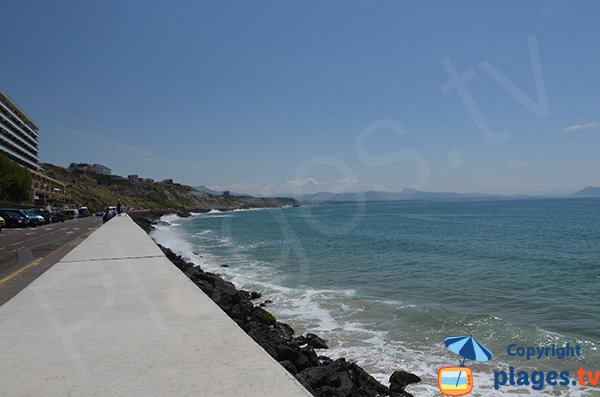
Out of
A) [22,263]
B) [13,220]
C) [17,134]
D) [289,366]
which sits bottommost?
[289,366]

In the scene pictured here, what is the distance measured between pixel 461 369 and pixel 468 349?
998 mm

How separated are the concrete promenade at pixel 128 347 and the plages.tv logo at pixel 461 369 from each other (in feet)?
17.0

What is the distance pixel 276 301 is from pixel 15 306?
11.0m

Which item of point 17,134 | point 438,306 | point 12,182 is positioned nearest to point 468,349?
point 438,306

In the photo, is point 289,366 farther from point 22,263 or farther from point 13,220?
point 13,220

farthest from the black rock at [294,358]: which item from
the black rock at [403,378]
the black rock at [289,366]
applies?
the black rock at [403,378]

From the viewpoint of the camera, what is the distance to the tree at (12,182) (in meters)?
65.6

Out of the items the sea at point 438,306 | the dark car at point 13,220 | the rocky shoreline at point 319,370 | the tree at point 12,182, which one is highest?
the tree at point 12,182

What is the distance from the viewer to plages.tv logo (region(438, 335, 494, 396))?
8227 mm

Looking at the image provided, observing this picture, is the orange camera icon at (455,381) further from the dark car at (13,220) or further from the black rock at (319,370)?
the dark car at (13,220)

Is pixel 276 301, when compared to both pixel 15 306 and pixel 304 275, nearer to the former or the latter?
pixel 304 275

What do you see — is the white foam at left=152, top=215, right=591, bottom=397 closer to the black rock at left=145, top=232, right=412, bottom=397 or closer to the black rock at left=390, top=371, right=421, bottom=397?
the black rock at left=390, top=371, right=421, bottom=397

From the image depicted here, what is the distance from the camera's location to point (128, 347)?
4.27m

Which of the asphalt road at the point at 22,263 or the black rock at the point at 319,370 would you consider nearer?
the black rock at the point at 319,370
